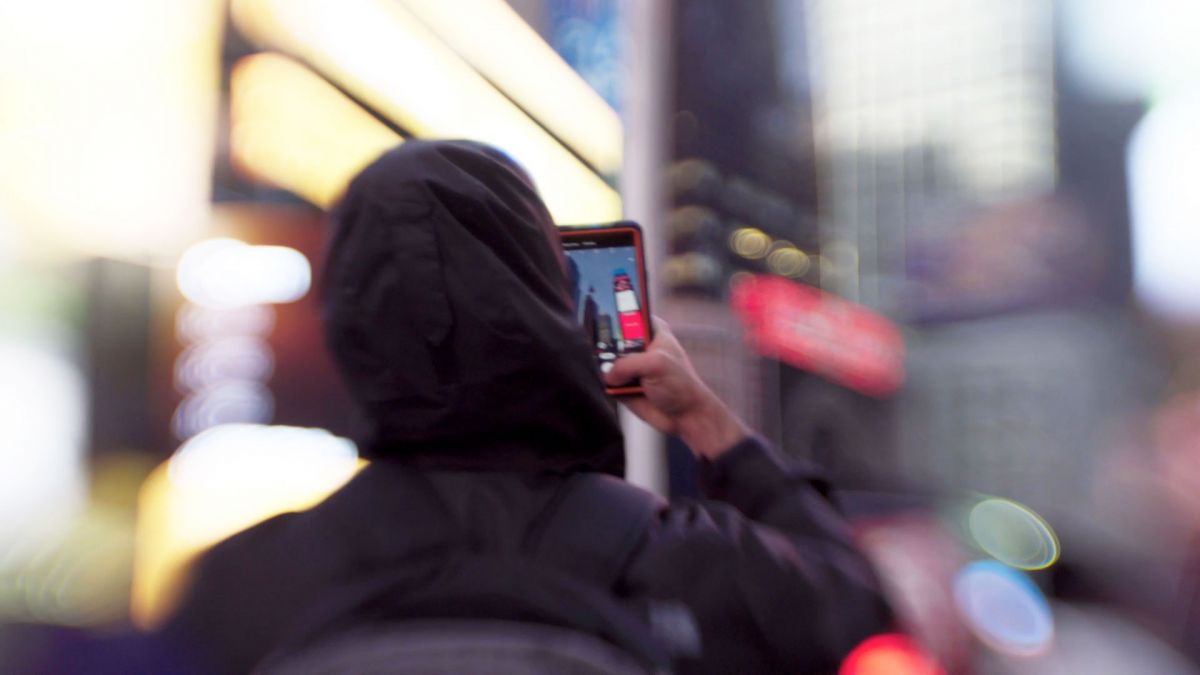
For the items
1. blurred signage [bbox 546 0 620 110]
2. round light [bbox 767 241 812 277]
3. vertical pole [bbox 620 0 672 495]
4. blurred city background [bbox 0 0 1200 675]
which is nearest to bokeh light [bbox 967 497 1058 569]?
blurred city background [bbox 0 0 1200 675]

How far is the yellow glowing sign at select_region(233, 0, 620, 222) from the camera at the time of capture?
11.0ft

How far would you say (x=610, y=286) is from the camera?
5.11 ft

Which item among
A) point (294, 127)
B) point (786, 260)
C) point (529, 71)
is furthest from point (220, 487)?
point (786, 260)

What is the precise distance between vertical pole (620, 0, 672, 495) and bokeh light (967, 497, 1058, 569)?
230 cm

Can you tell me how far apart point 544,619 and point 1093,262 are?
6931 millimetres

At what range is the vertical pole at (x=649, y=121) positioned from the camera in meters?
4.45

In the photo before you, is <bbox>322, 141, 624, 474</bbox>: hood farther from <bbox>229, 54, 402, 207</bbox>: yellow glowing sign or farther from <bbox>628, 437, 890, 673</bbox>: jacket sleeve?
<bbox>229, 54, 402, 207</bbox>: yellow glowing sign

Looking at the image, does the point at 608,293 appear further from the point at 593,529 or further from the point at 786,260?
the point at 786,260

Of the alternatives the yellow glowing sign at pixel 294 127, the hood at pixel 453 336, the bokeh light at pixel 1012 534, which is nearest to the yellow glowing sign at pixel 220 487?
the yellow glowing sign at pixel 294 127

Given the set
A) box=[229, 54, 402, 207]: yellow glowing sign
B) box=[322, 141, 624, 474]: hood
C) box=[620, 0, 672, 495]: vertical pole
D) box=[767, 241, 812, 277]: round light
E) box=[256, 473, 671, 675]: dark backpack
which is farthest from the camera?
box=[767, 241, 812, 277]: round light

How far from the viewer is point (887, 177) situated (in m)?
7.38

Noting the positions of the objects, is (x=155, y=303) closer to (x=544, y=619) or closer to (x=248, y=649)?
(x=248, y=649)

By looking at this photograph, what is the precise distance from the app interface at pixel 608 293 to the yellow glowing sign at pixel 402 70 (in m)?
2.00

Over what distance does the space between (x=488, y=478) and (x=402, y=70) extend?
9.13 feet
